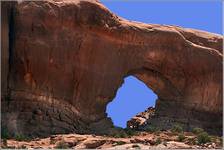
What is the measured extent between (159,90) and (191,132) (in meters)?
4.34

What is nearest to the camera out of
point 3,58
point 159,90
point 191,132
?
point 3,58

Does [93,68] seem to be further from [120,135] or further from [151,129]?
[120,135]

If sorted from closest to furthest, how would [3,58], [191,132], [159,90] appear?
[3,58] → [191,132] → [159,90]

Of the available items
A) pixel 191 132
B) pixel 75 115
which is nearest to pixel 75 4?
pixel 75 115

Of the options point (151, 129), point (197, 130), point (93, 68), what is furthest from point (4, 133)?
point (197, 130)

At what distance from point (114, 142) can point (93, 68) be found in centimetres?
767

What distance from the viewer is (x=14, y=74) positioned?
46.8 metres

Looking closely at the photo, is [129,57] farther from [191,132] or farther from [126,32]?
[191,132]

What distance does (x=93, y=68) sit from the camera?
1953 inches

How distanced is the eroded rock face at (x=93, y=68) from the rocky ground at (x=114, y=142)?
242 cm

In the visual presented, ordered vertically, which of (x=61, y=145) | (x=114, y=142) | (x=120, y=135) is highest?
(x=120, y=135)

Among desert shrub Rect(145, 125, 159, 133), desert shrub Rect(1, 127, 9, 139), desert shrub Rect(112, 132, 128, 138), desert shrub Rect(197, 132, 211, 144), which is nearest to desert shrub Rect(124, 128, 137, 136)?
desert shrub Rect(112, 132, 128, 138)

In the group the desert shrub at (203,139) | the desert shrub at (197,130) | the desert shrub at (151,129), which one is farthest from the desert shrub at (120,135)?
the desert shrub at (197,130)

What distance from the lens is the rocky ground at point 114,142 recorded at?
4166 cm
